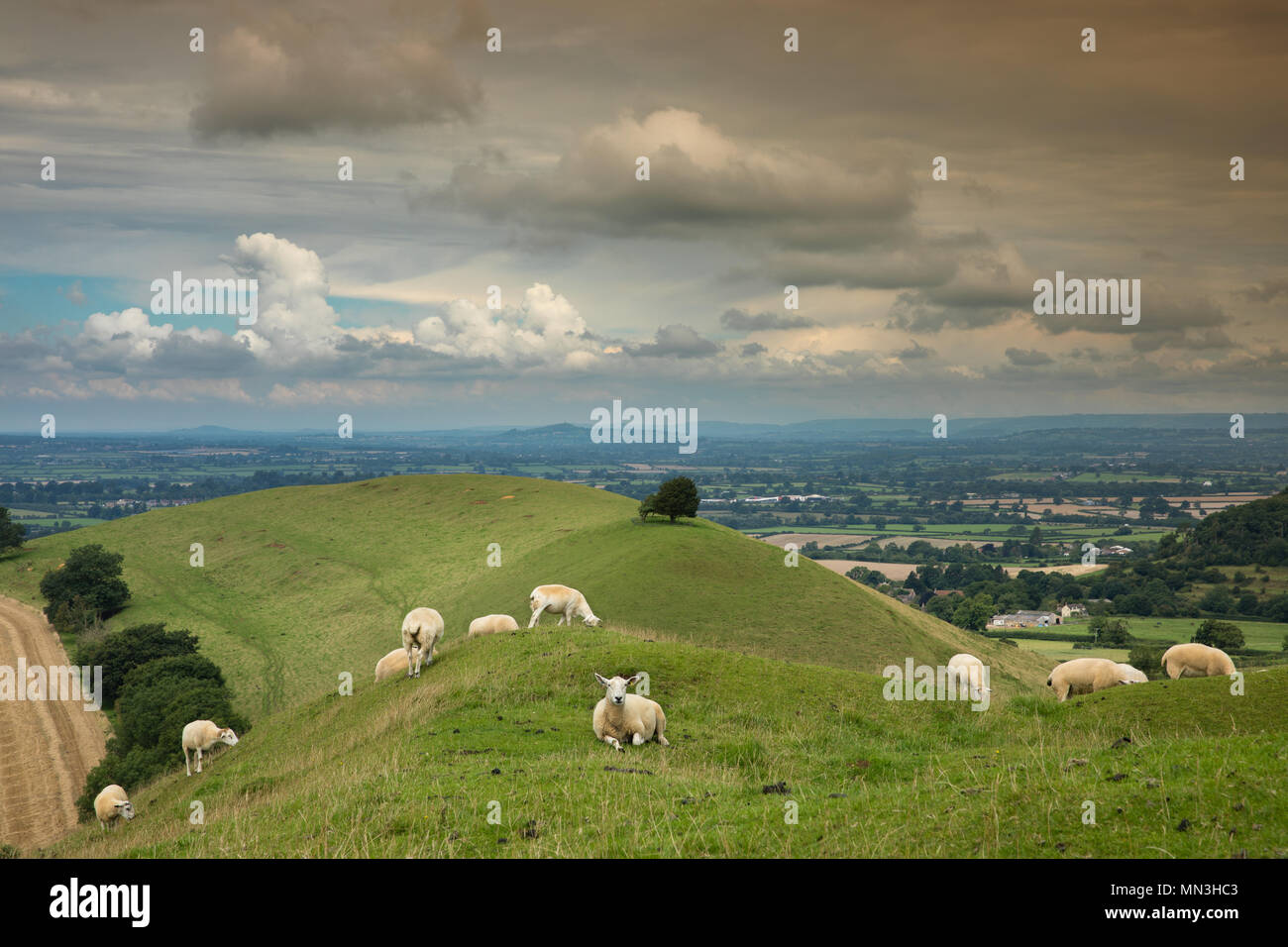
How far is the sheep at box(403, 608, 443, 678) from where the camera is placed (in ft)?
84.6

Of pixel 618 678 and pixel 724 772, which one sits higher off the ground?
pixel 618 678

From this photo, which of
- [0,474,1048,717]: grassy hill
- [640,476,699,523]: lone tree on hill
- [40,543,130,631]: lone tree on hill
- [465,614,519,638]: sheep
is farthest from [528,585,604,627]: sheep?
[40,543,130,631]: lone tree on hill

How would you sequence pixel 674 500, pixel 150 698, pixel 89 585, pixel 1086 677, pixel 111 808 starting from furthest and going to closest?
1. pixel 89 585
2. pixel 674 500
3. pixel 150 698
4. pixel 111 808
5. pixel 1086 677

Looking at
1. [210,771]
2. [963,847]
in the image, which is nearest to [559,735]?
[963,847]

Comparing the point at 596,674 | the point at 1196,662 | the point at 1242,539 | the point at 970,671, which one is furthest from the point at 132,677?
the point at 1242,539

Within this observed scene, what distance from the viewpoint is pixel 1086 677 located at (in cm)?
2412

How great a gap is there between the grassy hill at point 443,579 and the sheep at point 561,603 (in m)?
4.14

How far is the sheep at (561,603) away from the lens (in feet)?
103

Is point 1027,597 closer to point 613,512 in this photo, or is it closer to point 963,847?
point 613,512

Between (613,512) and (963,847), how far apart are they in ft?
269

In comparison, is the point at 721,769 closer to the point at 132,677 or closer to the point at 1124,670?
the point at 1124,670

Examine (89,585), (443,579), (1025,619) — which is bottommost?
(1025,619)

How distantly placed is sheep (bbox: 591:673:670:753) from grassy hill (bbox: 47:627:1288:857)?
1.32 feet

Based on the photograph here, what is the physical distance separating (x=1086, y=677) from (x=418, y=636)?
21.4 meters
